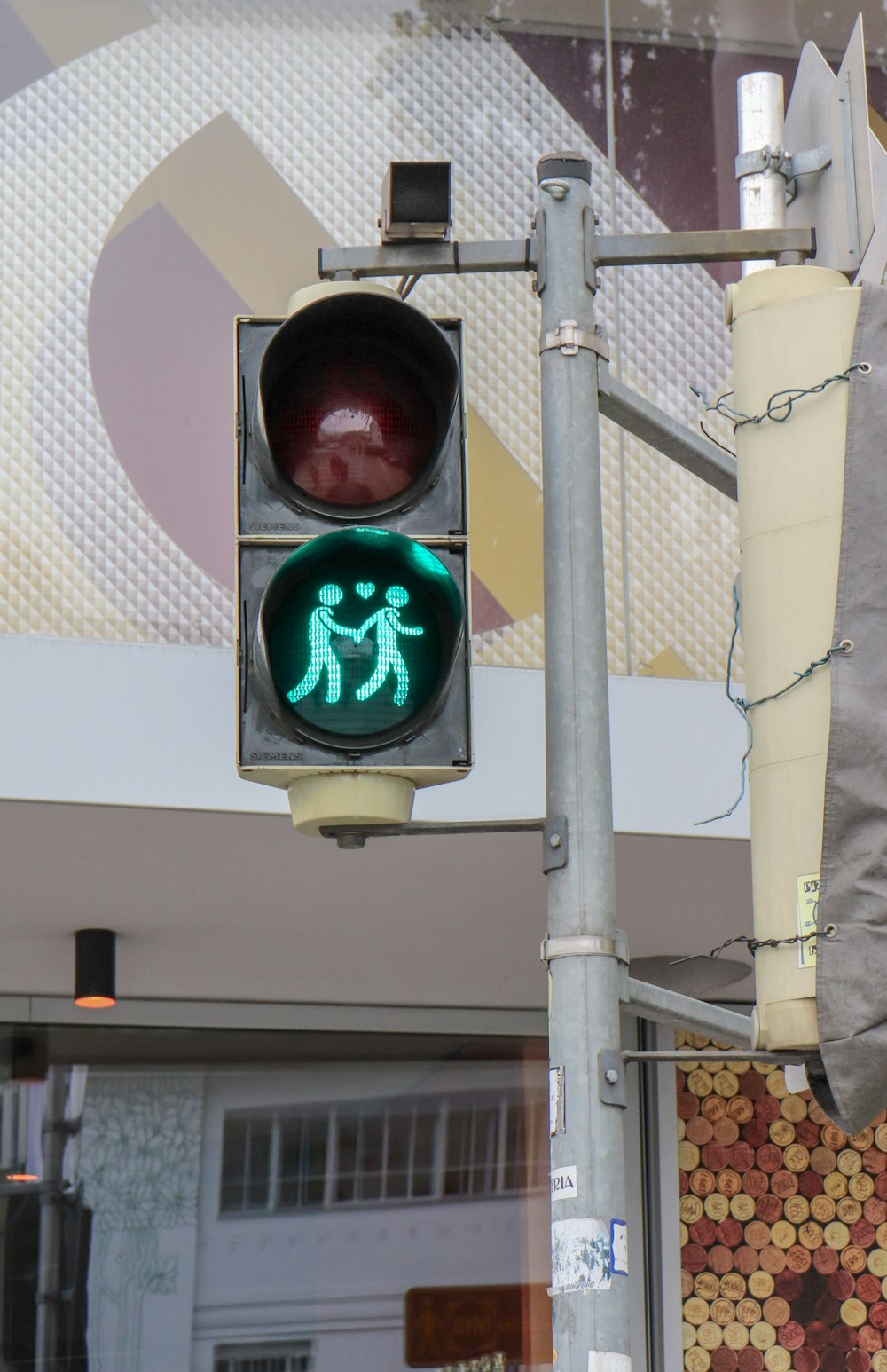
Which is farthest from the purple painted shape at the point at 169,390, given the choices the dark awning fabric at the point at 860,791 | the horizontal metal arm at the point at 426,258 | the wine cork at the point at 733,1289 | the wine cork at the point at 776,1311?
the wine cork at the point at 776,1311

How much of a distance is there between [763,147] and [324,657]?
110cm

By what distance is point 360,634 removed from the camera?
7.59 ft

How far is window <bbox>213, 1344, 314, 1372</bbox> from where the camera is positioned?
6.39 meters

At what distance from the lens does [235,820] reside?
467 centimetres

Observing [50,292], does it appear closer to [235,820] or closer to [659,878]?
[235,820]

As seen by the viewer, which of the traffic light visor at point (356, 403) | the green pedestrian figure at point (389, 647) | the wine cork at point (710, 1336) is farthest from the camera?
the wine cork at point (710, 1336)

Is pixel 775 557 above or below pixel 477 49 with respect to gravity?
below

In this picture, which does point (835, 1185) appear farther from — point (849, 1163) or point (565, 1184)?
point (565, 1184)

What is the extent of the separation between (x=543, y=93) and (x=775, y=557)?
11.1ft

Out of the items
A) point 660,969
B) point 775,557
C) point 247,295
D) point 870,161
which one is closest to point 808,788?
point 775,557

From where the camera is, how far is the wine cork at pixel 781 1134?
6.78 metres

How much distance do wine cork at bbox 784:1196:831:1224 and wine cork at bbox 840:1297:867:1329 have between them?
0.34 m

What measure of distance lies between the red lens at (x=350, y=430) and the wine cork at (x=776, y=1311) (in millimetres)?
5053

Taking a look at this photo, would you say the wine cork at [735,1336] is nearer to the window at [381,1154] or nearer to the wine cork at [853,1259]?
the wine cork at [853,1259]
